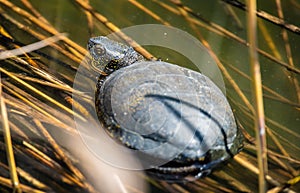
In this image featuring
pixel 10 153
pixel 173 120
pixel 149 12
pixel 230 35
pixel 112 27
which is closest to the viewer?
pixel 10 153

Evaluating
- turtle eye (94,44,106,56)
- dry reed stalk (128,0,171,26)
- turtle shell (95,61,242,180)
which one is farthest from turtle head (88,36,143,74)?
dry reed stalk (128,0,171,26)

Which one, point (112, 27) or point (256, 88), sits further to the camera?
point (112, 27)

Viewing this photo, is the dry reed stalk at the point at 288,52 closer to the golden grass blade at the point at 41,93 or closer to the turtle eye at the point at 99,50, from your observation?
the turtle eye at the point at 99,50

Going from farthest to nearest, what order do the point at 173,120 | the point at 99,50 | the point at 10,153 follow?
the point at 99,50 → the point at 173,120 → the point at 10,153

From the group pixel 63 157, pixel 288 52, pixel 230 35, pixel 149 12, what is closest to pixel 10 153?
pixel 63 157

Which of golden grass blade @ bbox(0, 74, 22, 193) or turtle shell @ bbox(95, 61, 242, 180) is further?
turtle shell @ bbox(95, 61, 242, 180)

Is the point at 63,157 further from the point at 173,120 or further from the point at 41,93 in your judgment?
the point at 173,120

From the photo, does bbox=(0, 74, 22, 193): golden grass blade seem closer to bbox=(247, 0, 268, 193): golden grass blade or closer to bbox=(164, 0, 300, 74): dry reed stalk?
bbox=(247, 0, 268, 193): golden grass blade
